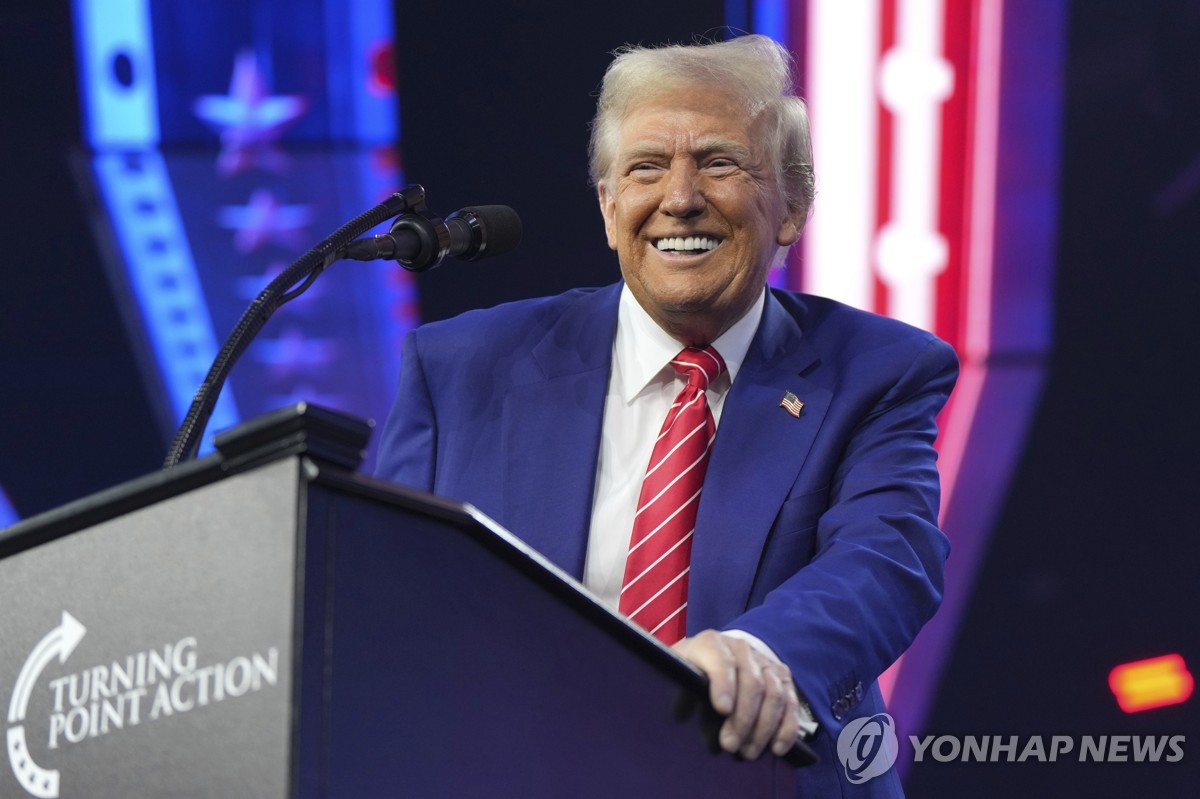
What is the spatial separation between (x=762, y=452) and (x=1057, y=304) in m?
1.32

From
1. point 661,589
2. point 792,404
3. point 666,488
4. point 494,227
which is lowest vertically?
point 661,589

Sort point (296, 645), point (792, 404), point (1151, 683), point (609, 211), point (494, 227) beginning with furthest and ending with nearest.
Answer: point (1151, 683) → point (609, 211) → point (792, 404) → point (494, 227) → point (296, 645)

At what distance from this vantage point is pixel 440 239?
169 centimetres

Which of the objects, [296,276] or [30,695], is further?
[296,276]

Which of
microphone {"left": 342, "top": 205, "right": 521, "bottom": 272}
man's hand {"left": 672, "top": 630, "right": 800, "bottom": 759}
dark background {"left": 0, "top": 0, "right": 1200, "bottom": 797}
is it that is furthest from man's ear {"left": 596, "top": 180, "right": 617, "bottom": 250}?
man's hand {"left": 672, "top": 630, "right": 800, "bottom": 759}

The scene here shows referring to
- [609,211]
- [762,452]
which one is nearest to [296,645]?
[762,452]

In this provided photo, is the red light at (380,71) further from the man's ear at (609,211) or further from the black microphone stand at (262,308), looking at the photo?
the black microphone stand at (262,308)

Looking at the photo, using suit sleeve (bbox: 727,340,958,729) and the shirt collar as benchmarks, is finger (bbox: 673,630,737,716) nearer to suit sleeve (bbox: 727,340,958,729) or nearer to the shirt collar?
suit sleeve (bbox: 727,340,958,729)

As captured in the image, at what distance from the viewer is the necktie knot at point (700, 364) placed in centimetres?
208

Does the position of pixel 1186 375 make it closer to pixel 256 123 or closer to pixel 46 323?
pixel 256 123

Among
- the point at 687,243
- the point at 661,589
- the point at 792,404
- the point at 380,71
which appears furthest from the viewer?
the point at 380,71

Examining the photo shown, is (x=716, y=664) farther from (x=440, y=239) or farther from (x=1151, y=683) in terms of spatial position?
(x=1151, y=683)

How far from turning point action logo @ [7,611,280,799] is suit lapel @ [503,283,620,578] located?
94 cm

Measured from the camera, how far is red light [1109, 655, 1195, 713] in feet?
9.66
